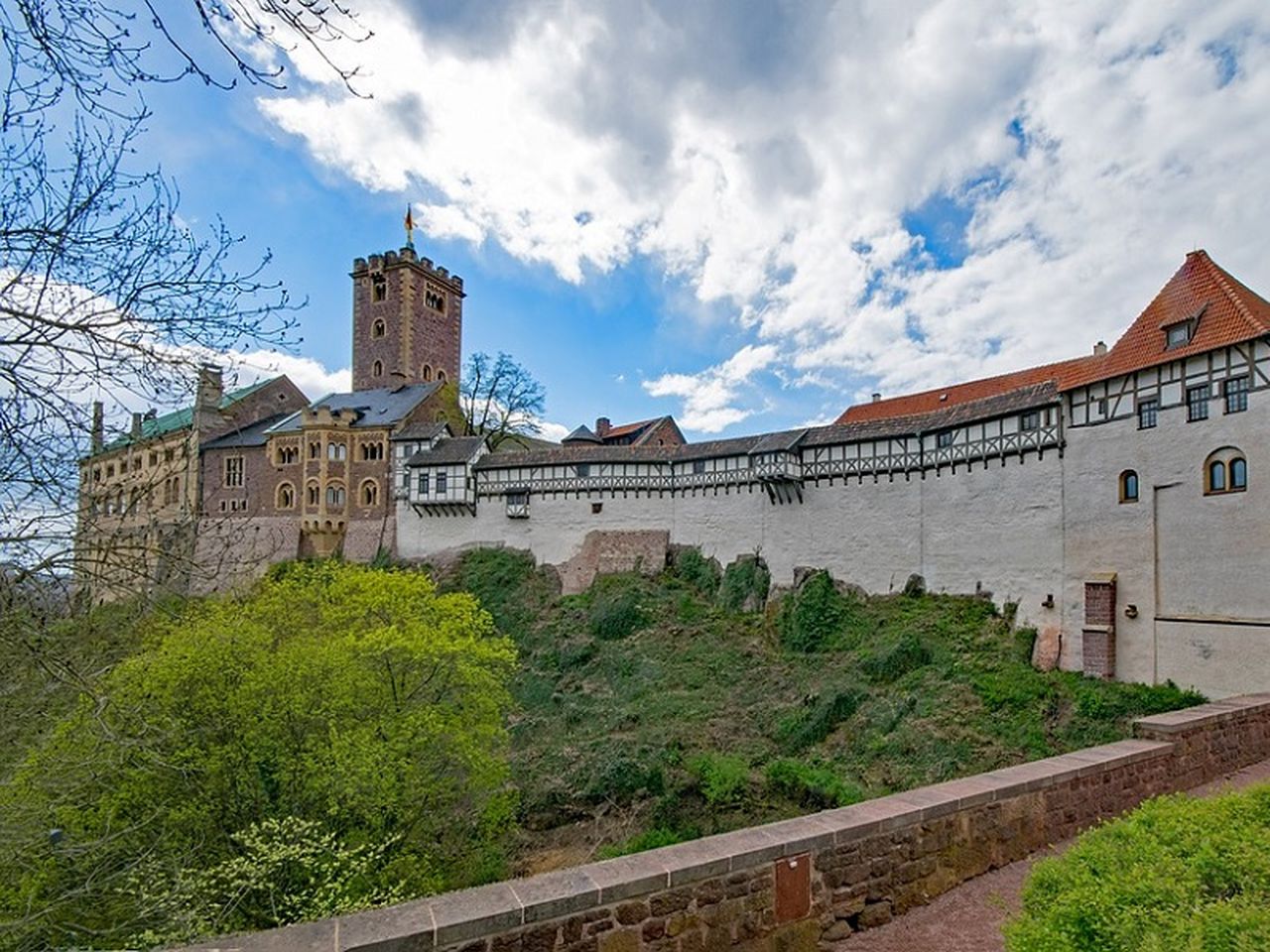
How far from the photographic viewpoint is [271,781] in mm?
10359

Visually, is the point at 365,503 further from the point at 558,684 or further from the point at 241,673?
the point at 241,673

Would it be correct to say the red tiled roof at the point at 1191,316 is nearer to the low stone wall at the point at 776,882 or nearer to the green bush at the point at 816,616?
the green bush at the point at 816,616

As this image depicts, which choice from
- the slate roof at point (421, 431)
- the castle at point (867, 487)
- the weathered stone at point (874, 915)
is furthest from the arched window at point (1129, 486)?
the slate roof at point (421, 431)

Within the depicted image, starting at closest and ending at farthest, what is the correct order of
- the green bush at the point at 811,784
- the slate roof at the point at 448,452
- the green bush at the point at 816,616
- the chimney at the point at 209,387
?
the chimney at the point at 209,387 → the green bush at the point at 811,784 → the green bush at the point at 816,616 → the slate roof at the point at 448,452

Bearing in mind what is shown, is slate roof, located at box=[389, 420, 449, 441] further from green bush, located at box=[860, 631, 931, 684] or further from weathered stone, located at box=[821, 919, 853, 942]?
weathered stone, located at box=[821, 919, 853, 942]

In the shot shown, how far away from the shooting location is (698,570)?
84.5 feet

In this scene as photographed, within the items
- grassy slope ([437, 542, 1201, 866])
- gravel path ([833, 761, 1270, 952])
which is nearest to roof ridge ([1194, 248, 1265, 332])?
grassy slope ([437, 542, 1201, 866])

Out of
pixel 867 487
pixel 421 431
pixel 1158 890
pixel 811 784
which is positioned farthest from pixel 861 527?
pixel 1158 890

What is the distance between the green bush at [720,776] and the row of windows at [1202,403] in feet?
36.6

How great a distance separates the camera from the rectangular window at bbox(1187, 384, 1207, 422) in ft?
44.0

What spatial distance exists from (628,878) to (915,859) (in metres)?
2.11

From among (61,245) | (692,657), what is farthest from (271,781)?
(692,657)

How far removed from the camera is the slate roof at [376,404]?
31969 mm

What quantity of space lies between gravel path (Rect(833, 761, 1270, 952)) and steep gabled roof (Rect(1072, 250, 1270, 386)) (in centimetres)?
1284
